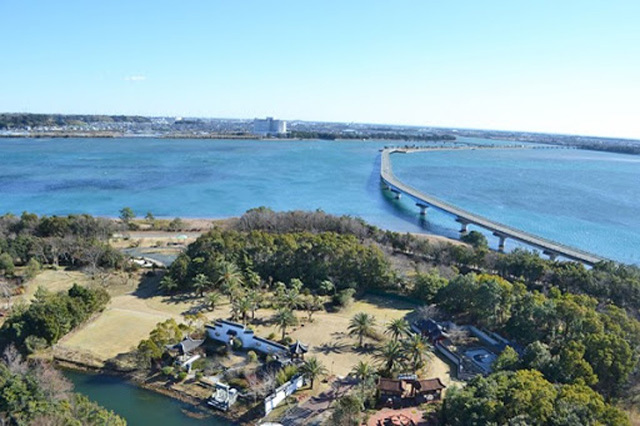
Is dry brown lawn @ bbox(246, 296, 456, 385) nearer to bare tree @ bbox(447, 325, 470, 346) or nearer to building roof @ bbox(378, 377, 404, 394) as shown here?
bare tree @ bbox(447, 325, 470, 346)

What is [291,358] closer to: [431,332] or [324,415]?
[324,415]

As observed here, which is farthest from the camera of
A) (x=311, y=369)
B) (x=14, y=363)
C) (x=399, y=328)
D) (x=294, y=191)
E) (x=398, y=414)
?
(x=294, y=191)

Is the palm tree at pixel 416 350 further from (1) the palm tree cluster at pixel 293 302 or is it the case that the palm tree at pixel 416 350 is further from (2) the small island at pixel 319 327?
(1) the palm tree cluster at pixel 293 302

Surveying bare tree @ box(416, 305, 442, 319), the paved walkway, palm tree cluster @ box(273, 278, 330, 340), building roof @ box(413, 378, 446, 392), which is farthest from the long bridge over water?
the paved walkway

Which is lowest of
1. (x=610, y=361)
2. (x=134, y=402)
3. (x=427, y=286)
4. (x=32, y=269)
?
(x=134, y=402)

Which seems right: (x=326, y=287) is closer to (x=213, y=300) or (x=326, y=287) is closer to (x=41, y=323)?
(x=213, y=300)

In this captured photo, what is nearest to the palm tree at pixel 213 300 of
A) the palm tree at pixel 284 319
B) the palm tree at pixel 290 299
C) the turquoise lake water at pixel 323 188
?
the palm tree at pixel 290 299

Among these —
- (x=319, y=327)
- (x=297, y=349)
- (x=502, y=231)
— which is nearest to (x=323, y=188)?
(x=502, y=231)

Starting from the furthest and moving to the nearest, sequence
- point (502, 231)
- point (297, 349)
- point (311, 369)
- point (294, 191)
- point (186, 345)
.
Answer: point (294, 191) < point (502, 231) < point (186, 345) < point (297, 349) < point (311, 369)
